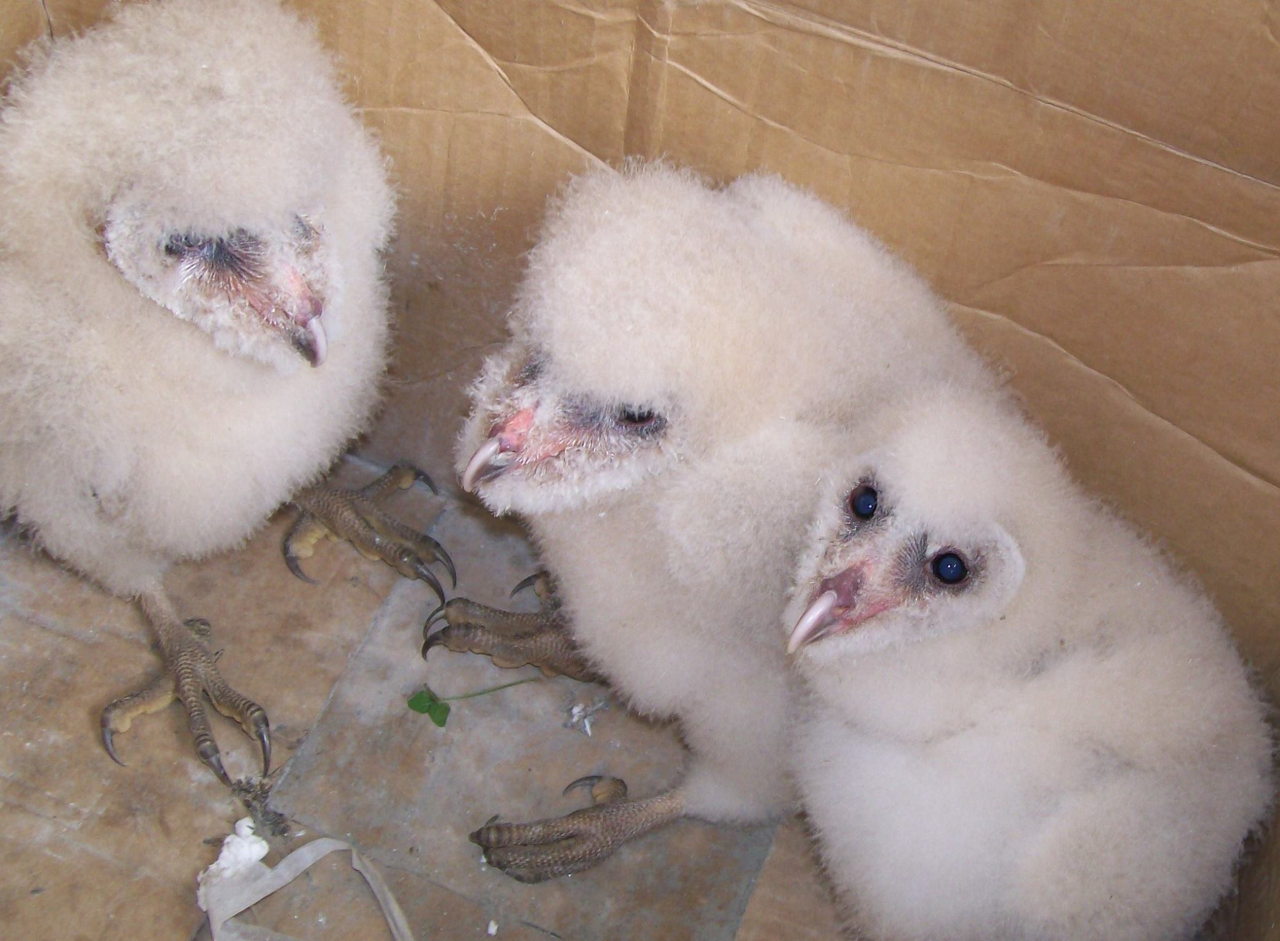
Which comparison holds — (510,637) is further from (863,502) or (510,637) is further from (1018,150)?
(1018,150)

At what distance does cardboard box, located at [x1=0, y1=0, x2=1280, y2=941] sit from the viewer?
1.46m

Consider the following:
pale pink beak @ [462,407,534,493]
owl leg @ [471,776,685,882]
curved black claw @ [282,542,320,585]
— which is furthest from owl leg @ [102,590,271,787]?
pale pink beak @ [462,407,534,493]

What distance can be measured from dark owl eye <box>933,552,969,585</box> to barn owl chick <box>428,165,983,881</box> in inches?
7.9

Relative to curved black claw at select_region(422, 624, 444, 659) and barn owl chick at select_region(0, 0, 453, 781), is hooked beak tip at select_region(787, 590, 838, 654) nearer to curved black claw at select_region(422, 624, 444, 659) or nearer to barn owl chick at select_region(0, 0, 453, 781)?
barn owl chick at select_region(0, 0, 453, 781)

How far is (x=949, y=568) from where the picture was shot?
1.42 metres

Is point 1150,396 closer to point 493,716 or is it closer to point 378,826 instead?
point 493,716

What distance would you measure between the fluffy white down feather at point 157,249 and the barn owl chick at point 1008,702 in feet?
2.95

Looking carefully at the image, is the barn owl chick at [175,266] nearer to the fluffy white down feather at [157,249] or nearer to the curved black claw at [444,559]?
the fluffy white down feather at [157,249]

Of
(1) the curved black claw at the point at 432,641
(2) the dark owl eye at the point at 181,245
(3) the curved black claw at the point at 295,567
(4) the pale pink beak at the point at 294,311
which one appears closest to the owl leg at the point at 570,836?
(1) the curved black claw at the point at 432,641

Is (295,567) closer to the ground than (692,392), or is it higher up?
closer to the ground

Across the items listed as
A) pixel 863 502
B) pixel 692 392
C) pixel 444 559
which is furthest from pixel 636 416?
pixel 444 559

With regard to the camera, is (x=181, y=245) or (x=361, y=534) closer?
(x=181, y=245)

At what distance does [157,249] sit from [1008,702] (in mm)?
1309

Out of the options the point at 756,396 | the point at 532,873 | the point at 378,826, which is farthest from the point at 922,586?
the point at 378,826
